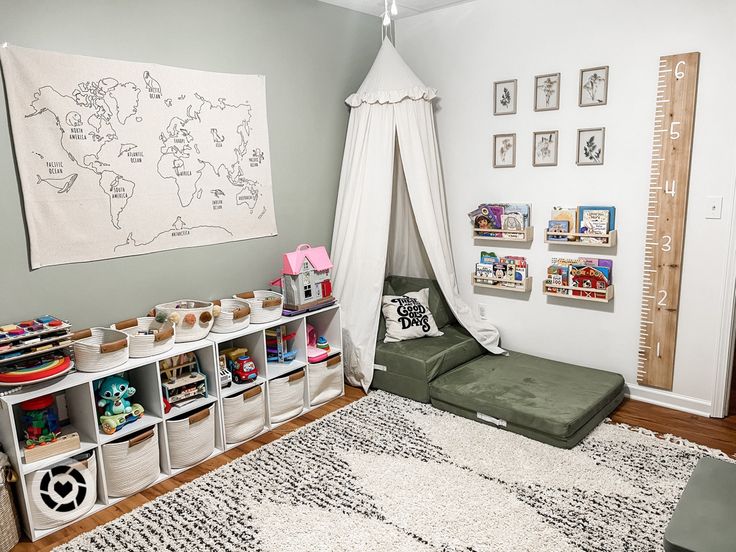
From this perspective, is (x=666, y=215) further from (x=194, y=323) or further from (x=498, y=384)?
(x=194, y=323)

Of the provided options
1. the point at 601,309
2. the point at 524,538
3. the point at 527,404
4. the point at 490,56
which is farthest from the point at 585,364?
the point at 490,56

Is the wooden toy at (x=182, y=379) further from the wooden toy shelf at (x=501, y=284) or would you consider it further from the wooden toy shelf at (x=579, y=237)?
the wooden toy shelf at (x=579, y=237)

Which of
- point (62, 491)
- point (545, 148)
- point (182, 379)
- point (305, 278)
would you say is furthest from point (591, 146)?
point (62, 491)

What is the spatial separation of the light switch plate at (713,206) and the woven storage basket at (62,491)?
3.38 meters

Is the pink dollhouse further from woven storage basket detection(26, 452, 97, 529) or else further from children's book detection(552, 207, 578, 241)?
children's book detection(552, 207, 578, 241)

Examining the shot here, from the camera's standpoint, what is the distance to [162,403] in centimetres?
271

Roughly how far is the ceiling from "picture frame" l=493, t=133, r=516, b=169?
992 mm

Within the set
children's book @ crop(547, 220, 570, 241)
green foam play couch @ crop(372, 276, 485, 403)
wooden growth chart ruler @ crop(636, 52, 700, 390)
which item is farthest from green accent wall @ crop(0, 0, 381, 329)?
wooden growth chart ruler @ crop(636, 52, 700, 390)

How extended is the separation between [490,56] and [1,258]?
3136 millimetres

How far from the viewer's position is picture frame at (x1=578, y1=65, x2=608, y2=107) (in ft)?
11.0

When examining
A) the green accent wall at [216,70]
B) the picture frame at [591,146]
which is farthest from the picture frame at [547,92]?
the green accent wall at [216,70]

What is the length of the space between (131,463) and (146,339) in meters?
0.58

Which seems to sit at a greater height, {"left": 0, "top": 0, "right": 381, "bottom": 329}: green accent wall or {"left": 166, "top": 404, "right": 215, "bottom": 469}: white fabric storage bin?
{"left": 0, "top": 0, "right": 381, "bottom": 329}: green accent wall

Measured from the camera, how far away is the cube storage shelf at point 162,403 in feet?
7.59
